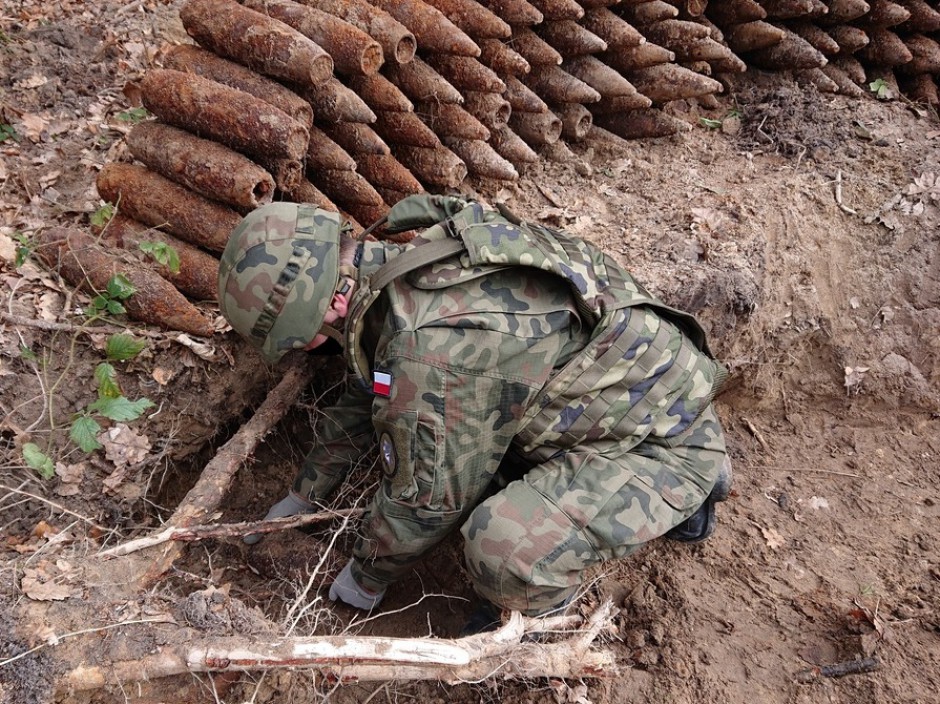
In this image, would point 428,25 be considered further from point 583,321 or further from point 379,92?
point 583,321

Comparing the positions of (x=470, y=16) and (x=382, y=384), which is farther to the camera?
(x=470, y=16)

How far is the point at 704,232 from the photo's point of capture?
352 cm

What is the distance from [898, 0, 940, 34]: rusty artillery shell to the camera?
4.39 m

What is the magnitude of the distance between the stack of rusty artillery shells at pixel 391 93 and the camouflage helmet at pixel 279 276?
0.33 meters

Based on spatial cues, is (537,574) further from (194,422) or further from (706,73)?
(706,73)

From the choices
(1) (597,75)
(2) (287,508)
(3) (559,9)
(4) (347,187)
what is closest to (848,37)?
(1) (597,75)

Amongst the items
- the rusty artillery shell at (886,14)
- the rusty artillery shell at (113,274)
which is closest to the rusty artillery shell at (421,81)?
the rusty artillery shell at (113,274)

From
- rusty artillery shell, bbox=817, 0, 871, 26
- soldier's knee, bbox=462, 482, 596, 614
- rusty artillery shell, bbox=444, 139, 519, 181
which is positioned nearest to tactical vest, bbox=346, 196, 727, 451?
soldier's knee, bbox=462, 482, 596, 614

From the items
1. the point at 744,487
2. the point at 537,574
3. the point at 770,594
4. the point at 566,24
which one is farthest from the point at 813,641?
the point at 566,24

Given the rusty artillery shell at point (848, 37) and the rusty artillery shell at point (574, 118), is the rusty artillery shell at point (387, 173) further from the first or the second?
the rusty artillery shell at point (848, 37)

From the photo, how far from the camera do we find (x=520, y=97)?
3.42 m

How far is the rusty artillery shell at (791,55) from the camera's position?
423 centimetres

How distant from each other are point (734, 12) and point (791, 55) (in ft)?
1.56

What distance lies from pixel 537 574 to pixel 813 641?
132 centimetres
